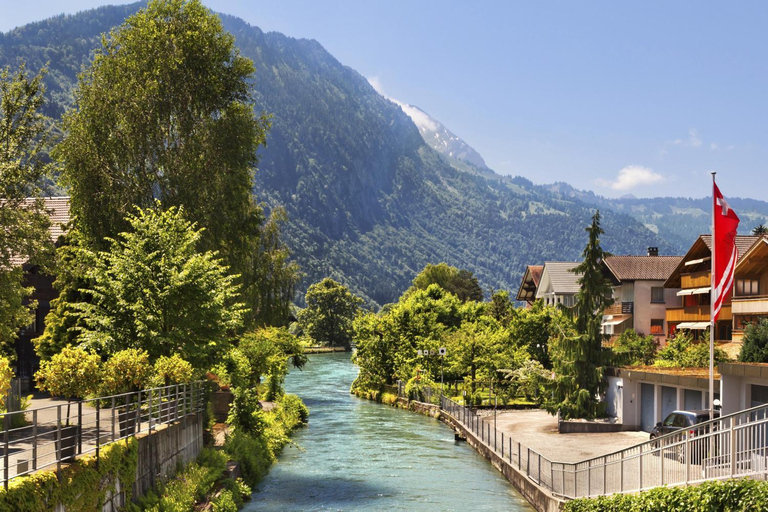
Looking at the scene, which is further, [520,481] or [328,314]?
[328,314]

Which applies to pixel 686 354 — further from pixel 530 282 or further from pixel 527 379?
pixel 530 282

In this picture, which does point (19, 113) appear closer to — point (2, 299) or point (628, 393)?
point (2, 299)

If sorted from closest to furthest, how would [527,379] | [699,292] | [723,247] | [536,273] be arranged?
[723,247] → [527,379] → [699,292] → [536,273]

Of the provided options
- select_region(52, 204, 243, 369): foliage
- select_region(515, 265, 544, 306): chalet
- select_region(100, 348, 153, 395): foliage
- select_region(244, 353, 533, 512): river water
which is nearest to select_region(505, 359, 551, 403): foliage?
select_region(244, 353, 533, 512): river water

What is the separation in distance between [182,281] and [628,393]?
25.7 m

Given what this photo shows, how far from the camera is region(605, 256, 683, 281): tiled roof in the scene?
80000 millimetres

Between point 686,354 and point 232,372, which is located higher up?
point 686,354

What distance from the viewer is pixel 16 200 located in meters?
32.4

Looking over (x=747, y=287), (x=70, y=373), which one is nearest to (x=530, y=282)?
(x=747, y=287)

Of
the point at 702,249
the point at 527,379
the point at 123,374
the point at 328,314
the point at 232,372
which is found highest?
the point at 702,249

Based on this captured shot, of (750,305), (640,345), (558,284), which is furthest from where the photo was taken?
(558,284)

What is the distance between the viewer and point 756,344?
44.6 metres

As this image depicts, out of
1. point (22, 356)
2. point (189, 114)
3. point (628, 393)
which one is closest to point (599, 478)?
point (628, 393)

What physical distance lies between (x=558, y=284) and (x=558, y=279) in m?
1.05
